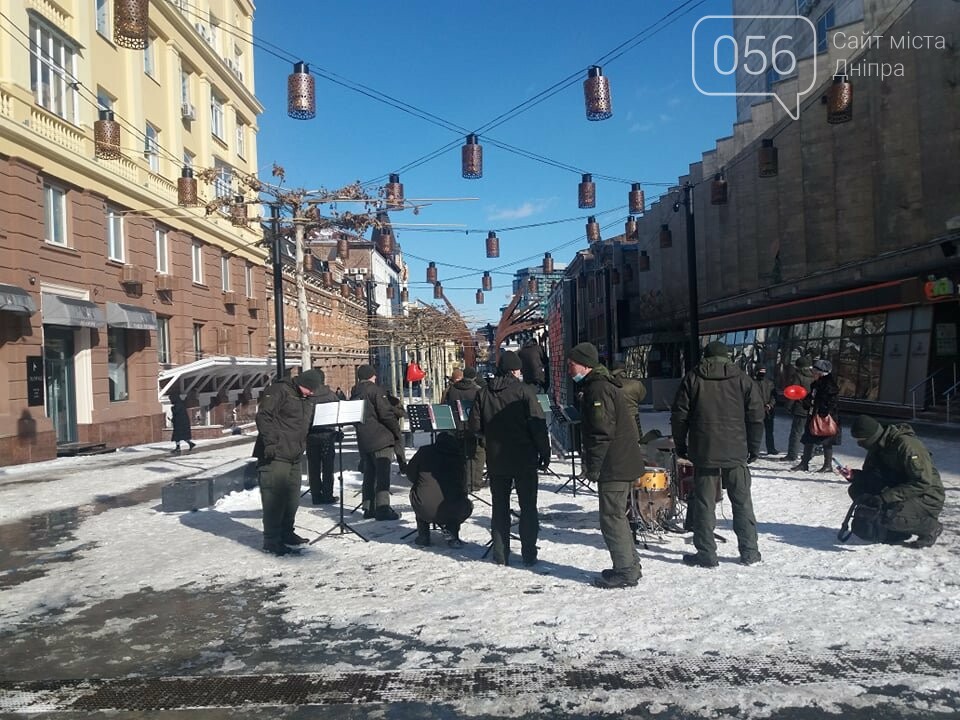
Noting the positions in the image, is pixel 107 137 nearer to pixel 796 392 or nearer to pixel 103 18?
pixel 103 18

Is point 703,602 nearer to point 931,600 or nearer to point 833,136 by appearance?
point 931,600

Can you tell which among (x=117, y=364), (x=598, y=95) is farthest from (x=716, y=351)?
(x=117, y=364)

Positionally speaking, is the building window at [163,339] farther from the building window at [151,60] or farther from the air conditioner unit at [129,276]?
the building window at [151,60]

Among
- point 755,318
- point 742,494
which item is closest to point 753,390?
point 742,494

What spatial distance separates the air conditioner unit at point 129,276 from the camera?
70.1ft

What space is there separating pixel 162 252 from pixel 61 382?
7076mm

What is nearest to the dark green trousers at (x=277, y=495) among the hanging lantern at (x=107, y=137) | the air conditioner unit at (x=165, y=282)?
the hanging lantern at (x=107, y=137)

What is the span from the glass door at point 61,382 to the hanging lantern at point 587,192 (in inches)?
524

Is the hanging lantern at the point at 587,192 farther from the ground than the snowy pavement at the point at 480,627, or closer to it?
farther from the ground

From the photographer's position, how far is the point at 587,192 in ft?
51.4

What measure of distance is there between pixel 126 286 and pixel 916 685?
72.4 ft

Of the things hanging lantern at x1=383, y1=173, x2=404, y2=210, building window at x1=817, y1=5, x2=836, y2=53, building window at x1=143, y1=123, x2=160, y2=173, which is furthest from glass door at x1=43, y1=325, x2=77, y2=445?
building window at x1=817, y1=5, x2=836, y2=53

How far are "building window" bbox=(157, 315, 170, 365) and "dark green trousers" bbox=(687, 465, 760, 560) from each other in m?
22.0

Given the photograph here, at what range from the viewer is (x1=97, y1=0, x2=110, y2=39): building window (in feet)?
68.6
